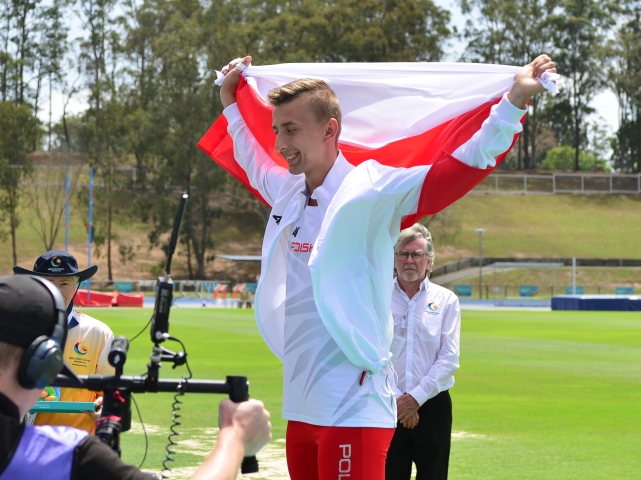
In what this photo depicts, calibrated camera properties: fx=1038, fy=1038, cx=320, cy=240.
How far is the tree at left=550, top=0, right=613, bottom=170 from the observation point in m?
103

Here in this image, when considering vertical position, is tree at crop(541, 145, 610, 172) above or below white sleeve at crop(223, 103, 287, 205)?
above

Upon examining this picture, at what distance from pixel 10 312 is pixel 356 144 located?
124 inches

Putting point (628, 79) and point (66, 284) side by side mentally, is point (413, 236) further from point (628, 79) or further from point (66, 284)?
point (628, 79)

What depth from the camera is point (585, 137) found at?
117 m

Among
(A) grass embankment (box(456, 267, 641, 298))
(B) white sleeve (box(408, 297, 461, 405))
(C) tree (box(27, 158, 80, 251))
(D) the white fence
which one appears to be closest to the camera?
(B) white sleeve (box(408, 297, 461, 405))

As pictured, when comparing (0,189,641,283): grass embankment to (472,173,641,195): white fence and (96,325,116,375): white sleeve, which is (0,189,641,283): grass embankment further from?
(96,325,116,375): white sleeve

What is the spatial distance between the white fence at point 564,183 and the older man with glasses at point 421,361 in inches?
3509

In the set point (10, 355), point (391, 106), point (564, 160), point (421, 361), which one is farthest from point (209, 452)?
point (564, 160)

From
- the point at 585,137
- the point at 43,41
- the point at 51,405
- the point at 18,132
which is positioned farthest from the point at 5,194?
the point at 51,405

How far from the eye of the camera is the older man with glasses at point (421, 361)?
7070mm

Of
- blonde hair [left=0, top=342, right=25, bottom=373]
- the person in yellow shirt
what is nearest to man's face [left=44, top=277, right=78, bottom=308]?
the person in yellow shirt

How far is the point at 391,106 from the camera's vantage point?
18.2 feet

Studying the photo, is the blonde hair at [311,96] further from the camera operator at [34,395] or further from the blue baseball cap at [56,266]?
the blue baseball cap at [56,266]

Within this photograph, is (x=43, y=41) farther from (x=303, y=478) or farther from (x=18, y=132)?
(x=303, y=478)
